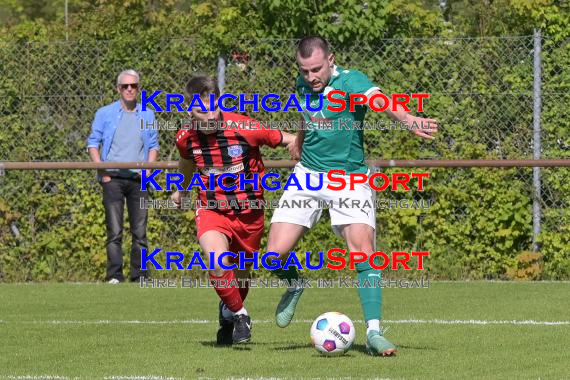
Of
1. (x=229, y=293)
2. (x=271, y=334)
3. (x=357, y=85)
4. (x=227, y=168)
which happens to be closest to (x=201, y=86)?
(x=227, y=168)

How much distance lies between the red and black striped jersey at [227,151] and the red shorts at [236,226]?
2.1 inches

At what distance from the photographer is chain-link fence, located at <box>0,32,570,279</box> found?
1325 centimetres

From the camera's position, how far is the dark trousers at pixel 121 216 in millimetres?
13219

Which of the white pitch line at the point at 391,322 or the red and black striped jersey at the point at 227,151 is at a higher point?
the red and black striped jersey at the point at 227,151

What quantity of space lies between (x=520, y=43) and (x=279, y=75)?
2.54 metres

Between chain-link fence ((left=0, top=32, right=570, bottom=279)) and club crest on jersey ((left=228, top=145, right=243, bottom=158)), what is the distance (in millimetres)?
5337

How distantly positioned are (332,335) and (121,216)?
244 inches

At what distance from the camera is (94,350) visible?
26.3 feet

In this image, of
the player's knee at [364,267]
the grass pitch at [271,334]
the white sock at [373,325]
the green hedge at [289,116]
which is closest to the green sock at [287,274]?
the grass pitch at [271,334]

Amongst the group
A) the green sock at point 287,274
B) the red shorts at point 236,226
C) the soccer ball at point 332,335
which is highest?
the red shorts at point 236,226

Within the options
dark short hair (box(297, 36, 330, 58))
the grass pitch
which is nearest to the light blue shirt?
the grass pitch

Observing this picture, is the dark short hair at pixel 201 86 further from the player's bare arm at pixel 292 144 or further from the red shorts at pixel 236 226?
the red shorts at pixel 236 226

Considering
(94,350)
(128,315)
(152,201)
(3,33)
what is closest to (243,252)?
(94,350)

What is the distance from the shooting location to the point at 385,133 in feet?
44.4
